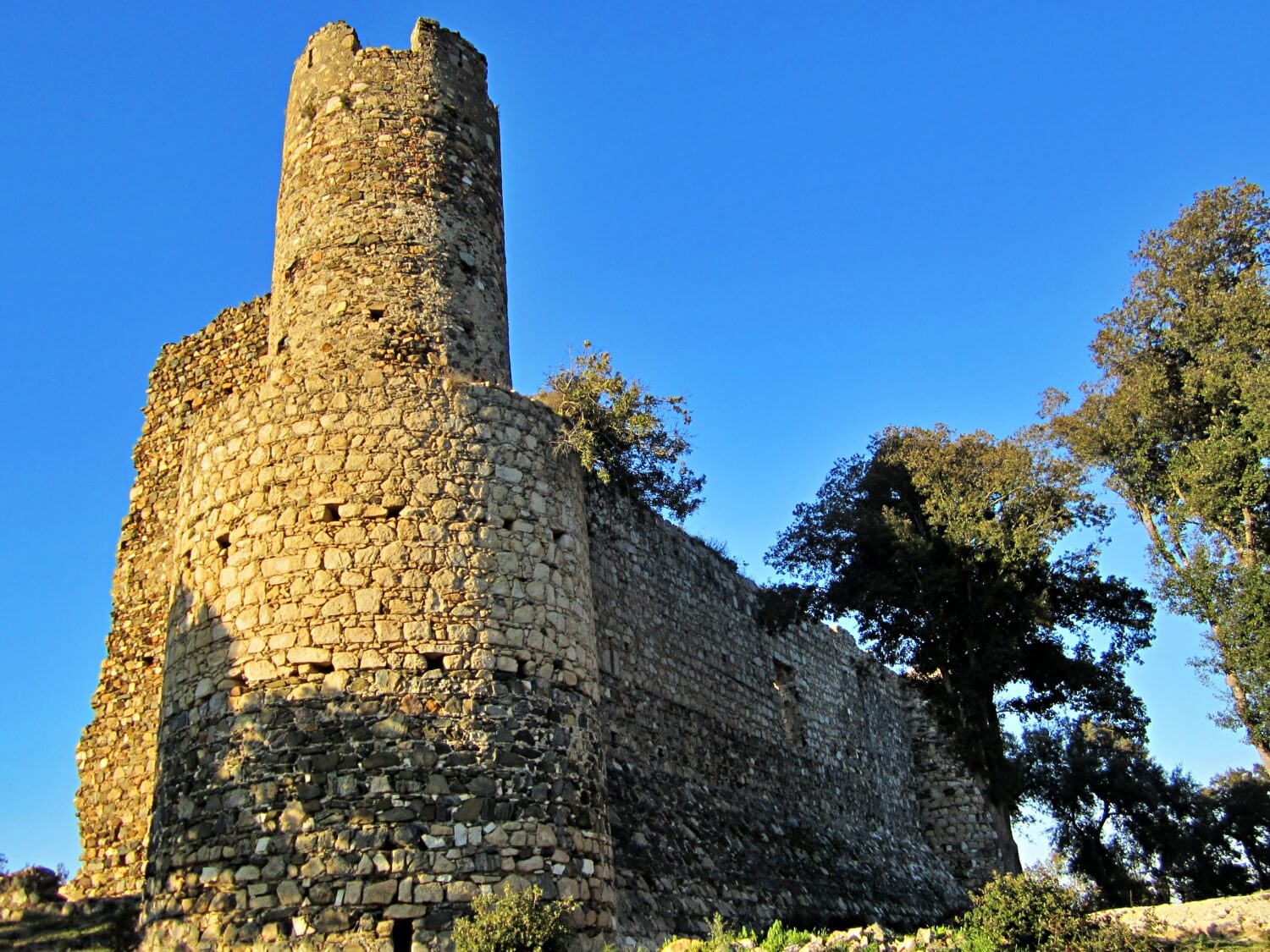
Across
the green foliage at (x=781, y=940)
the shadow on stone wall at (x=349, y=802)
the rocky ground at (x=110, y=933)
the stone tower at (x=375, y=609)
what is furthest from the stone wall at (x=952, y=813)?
the shadow on stone wall at (x=349, y=802)

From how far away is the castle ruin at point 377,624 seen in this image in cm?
899

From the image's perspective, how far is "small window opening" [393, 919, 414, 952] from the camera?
8.46 meters

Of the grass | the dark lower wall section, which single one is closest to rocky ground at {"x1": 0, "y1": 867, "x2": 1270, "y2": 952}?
the grass

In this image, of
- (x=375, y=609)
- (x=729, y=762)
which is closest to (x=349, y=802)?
(x=375, y=609)

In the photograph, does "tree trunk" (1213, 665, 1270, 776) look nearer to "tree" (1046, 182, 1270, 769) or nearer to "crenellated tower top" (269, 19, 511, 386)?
"tree" (1046, 182, 1270, 769)

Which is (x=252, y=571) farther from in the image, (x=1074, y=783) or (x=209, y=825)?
(x=1074, y=783)

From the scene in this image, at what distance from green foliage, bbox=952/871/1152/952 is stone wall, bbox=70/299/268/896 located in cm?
881

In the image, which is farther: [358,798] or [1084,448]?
[1084,448]

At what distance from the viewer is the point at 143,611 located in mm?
14273

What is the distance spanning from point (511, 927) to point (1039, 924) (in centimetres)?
420

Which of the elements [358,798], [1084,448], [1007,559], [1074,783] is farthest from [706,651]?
[1074,783]

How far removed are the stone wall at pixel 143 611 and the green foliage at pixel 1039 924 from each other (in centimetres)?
881

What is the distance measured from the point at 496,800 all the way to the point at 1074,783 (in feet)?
95.9

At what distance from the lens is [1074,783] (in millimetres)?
33719
